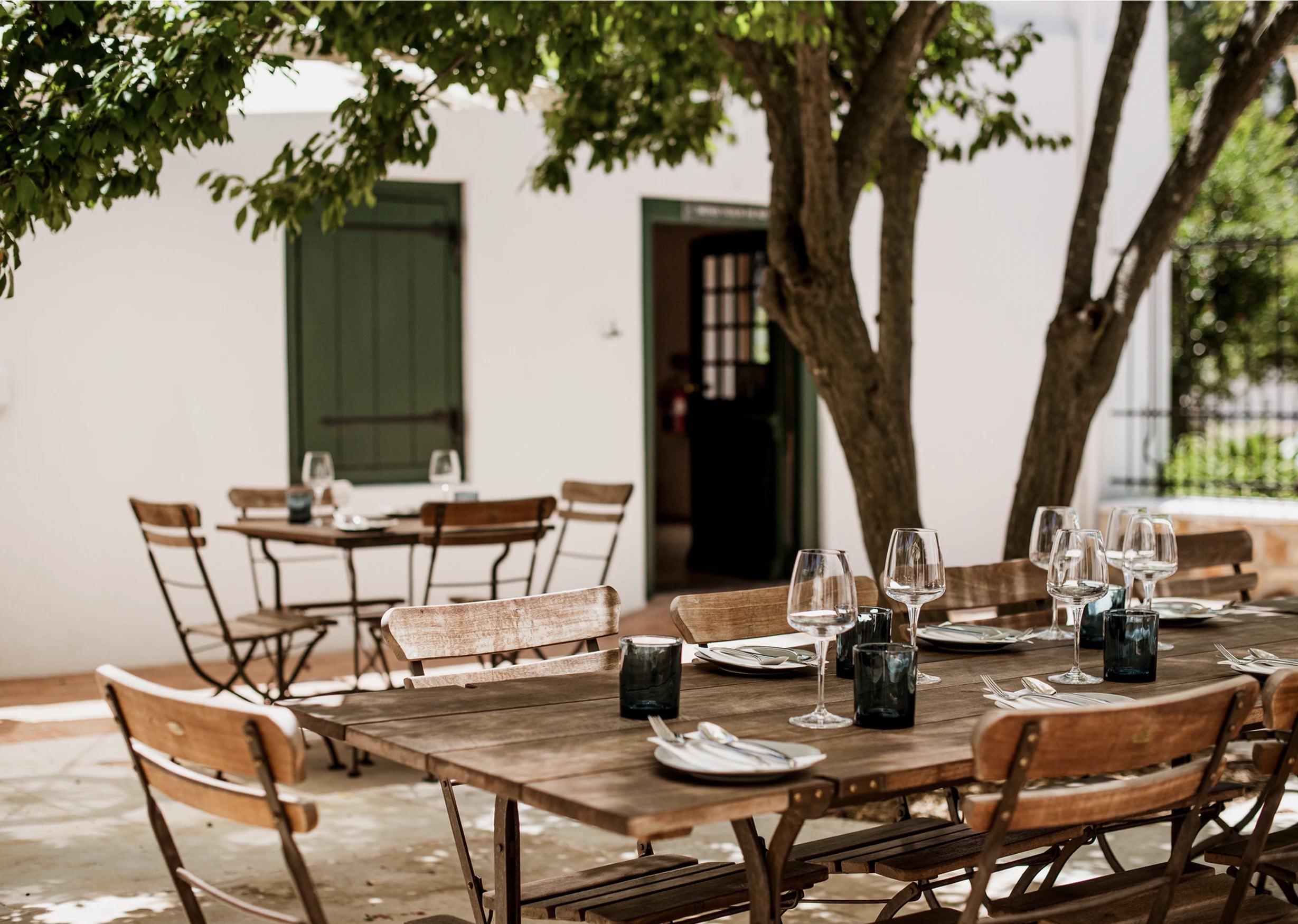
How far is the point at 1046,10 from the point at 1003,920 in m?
9.79

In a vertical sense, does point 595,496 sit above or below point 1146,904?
above

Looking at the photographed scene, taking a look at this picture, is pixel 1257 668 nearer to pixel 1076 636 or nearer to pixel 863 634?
pixel 1076 636

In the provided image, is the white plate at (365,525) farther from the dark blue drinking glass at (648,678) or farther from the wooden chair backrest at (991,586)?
the dark blue drinking glass at (648,678)

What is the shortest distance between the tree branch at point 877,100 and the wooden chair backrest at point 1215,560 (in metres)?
1.57

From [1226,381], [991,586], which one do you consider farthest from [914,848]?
[1226,381]

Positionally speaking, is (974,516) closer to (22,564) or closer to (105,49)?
(22,564)

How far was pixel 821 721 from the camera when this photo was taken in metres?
2.42

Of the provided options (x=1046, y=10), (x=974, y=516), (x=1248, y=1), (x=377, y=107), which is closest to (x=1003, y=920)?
(x=377, y=107)

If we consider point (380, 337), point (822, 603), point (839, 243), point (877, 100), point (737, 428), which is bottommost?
point (822, 603)

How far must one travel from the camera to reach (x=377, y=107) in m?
4.62

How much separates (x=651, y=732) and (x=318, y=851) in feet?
8.31

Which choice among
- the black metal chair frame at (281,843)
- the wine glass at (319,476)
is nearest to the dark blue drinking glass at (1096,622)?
the black metal chair frame at (281,843)

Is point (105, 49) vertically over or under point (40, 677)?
over

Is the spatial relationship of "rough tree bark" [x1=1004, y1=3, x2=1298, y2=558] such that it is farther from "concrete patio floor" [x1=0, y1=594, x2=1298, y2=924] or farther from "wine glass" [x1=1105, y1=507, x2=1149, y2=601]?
"wine glass" [x1=1105, y1=507, x2=1149, y2=601]
